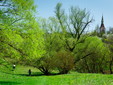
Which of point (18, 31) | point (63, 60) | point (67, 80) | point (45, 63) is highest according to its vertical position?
point (18, 31)

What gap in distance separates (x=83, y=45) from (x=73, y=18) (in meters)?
4.39

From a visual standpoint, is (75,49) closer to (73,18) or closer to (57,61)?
(73,18)

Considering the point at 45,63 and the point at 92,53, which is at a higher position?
the point at 92,53

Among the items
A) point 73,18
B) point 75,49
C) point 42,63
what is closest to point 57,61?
point 42,63

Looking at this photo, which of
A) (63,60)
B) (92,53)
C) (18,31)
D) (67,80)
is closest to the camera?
(67,80)

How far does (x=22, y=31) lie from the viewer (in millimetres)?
11219

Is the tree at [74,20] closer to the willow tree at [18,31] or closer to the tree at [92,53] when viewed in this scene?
the tree at [92,53]

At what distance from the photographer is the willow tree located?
10.5m

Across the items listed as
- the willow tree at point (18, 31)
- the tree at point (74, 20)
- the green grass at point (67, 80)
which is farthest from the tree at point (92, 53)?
the willow tree at point (18, 31)

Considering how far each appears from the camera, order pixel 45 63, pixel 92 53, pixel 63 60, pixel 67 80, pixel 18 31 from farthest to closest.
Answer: pixel 92 53 < pixel 45 63 < pixel 63 60 < pixel 18 31 < pixel 67 80

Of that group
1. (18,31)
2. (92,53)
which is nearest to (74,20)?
(92,53)

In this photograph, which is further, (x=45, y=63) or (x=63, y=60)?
(x=45, y=63)

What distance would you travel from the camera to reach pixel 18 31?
11.0 meters

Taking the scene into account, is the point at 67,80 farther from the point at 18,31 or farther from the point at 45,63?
the point at 45,63
